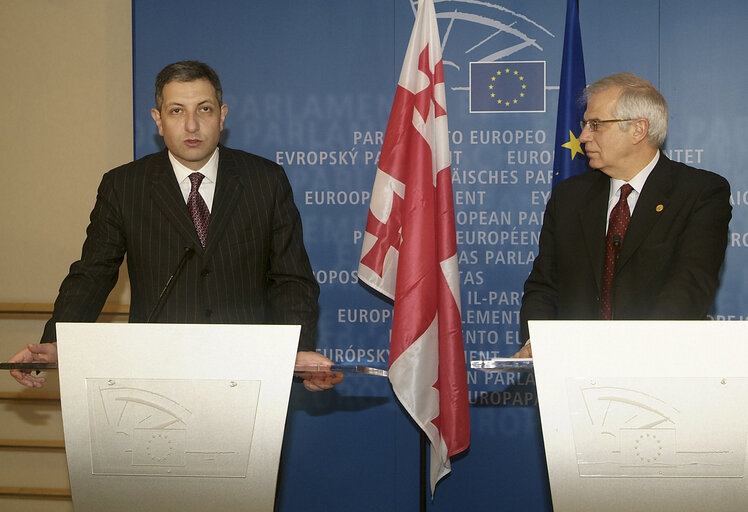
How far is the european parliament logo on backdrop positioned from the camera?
3873mm

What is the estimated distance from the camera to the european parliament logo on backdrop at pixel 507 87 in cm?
387

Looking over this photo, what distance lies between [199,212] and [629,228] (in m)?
1.57

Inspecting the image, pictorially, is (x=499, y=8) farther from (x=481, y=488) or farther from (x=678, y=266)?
(x=481, y=488)

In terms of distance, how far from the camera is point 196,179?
2867 mm

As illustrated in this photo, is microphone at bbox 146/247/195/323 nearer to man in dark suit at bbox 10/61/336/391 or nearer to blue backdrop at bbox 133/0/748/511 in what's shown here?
man in dark suit at bbox 10/61/336/391

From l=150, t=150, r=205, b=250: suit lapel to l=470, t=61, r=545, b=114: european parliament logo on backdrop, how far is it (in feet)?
5.47

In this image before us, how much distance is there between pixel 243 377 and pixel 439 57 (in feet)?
7.77

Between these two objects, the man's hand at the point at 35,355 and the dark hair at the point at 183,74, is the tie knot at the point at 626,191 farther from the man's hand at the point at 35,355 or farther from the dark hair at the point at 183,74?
the man's hand at the point at 35,355

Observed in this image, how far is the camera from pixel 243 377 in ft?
5.80

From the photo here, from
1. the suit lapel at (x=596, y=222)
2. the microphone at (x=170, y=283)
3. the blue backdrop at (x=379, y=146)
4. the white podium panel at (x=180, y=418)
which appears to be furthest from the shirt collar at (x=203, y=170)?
the suit lapel at (x=596, y=222)

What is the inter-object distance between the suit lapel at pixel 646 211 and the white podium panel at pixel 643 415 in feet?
3.96

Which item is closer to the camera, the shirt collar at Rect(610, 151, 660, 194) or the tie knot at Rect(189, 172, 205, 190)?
the tie knot at Rect(189, 172, 205, 190)

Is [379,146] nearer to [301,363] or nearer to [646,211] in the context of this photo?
[646,211]

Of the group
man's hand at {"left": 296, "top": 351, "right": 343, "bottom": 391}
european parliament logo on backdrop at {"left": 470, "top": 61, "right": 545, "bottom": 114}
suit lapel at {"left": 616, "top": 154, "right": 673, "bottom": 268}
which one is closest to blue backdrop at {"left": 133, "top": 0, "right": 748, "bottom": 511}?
european parliament logo on backdrop at {"left": 470, "top": 61, "right": 545, "bottom": 114}
